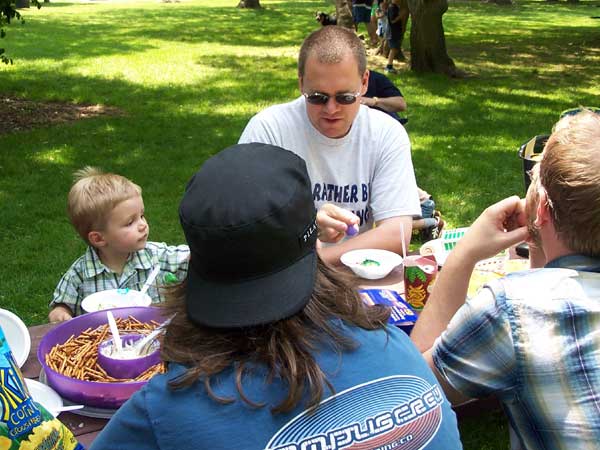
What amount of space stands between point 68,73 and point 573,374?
11.3 meters

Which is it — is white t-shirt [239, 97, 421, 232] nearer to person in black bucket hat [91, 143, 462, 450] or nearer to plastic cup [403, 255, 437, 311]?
plastic cup [403, 255, 437, 311]

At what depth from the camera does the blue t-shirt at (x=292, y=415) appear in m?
1.24

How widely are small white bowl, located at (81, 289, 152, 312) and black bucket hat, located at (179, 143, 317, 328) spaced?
3.38 ft

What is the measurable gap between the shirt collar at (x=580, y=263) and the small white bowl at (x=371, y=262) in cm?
103

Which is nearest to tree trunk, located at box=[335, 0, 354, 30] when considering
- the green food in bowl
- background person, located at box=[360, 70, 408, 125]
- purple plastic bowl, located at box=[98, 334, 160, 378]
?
background person, located at box=[360, 70, 408, 125]

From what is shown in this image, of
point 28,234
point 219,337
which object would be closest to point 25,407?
point 219,337

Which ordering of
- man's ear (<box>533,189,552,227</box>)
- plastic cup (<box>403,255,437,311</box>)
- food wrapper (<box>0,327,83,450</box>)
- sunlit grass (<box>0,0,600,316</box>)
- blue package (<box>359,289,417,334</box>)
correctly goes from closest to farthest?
food wrapper (<box>0,327,83,450</box>) → man's ear (<box>533,189,552,227</box>) → blue package (<box>359,289,417,334</box>) → plastic cup (<box>403,255,437,311</box>) → sunlit grass (<box>0,0,600,316</box>)

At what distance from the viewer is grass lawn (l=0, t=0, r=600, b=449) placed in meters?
5.73

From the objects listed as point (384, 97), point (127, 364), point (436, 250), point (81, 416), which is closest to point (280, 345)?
point (127, 364)

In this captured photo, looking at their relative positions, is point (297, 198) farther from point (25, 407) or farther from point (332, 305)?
point (25, 407)

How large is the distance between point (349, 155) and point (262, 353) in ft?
6.83

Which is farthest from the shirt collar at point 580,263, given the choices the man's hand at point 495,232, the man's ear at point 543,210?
the man's hand at point 495,232

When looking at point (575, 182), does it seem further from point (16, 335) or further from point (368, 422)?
point (16, 335)

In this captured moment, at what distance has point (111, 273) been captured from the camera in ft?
9.58
